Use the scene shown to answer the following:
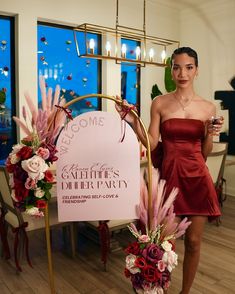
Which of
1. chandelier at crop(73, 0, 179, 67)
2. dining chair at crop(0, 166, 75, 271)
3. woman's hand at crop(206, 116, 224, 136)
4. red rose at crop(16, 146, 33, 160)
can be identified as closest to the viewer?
red rose at crop(16, 146, 33, 160)

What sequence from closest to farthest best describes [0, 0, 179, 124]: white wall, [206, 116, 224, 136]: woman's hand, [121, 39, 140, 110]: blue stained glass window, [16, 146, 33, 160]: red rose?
1. [16, 146, 33, 160]: red rose
2. [206, 116, 224, 136]: woman's hand
3. [0, 0, 179, 124]: white wall
4. [121, 39, 140, 110]: blue stained glass window

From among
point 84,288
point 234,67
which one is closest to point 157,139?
point 84,288

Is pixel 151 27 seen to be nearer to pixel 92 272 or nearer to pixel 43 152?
pixel 92 272

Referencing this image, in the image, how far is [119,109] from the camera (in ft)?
4.50

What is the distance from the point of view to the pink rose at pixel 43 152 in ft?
4.18

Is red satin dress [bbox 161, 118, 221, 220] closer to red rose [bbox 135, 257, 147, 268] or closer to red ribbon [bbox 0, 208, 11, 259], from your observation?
red rose [bbox 135, 257, 147, 268]

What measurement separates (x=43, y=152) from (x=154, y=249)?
57 cm

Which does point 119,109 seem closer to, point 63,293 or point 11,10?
point 63,293

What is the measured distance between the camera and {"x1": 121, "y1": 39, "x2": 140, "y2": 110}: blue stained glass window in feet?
17.0

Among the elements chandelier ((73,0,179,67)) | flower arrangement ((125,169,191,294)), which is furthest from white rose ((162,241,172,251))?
chandelier ((73,0,179,67))

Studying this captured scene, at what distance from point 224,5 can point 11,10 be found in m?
3.09

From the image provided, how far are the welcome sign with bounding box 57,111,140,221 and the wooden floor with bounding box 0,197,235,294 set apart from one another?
1074 mm

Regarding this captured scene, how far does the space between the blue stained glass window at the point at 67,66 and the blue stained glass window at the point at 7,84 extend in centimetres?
39

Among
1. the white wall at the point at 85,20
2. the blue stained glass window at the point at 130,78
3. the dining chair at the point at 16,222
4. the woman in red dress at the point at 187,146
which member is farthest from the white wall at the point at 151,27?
the woman in red dress at the point at 187,146
